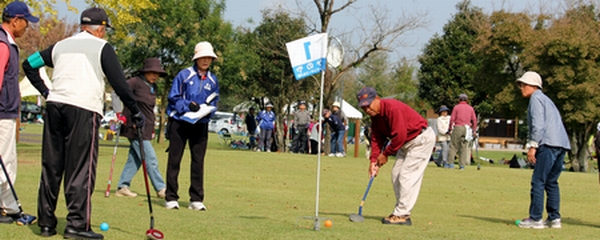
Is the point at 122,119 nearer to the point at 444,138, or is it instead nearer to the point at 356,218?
the point at 356,218

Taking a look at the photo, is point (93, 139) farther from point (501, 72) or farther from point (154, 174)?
point (501, 72)

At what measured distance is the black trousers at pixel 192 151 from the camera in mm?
9555

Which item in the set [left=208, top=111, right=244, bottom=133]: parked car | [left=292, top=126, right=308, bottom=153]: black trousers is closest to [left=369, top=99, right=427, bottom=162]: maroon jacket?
[left=292, top=126, right=308, bottom=153]: black trousers

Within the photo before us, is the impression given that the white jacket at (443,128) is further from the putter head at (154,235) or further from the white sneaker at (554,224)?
the putter head at (154,235)

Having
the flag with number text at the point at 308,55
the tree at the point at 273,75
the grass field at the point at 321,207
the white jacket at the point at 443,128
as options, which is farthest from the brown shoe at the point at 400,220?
the tree at the point at 273,75

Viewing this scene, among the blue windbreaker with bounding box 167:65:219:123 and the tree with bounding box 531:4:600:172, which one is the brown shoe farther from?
the tree with bounding box 531:4:600:172

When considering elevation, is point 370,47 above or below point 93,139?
above

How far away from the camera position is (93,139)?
6605 millimetres

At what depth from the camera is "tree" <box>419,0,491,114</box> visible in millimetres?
48188

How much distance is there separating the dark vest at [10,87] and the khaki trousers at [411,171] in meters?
4.36

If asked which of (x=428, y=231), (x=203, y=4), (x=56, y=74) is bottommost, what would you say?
(x=428, y=231)

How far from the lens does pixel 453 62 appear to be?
1907 inches

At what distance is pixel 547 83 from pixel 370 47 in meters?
7.08

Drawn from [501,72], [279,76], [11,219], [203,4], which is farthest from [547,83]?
[11,219]
